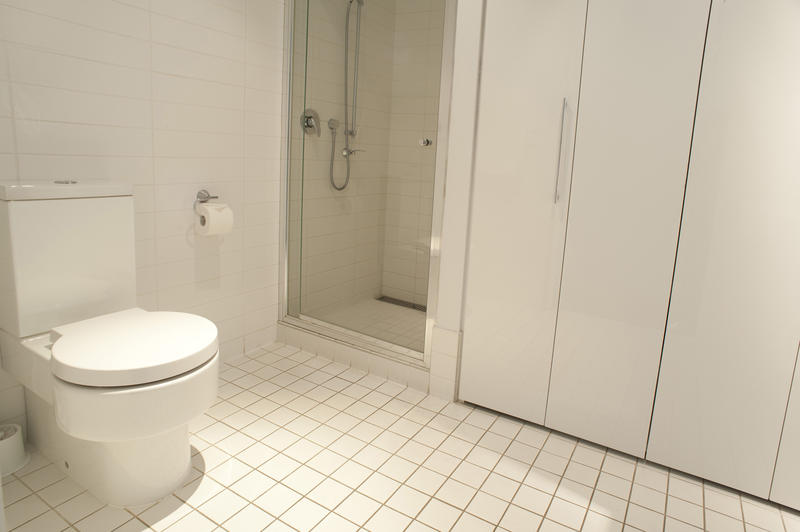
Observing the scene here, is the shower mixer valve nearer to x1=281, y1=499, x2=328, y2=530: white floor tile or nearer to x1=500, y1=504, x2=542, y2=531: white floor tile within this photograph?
x1=281, y1=499, x2=328, y2=530: white floor tile

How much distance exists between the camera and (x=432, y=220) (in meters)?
2.18

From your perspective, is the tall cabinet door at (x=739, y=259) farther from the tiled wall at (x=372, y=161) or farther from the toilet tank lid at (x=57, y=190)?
the toilet tank lid at (x=57, y=190)

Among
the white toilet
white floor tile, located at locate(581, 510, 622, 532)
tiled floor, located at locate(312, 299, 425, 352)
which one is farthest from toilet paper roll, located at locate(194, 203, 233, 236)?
white floor tile, located at locate(581, 510, 622, 532)

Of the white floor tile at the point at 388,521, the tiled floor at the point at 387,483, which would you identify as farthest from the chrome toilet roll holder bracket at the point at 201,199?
the white floor tile at the point at 388,521

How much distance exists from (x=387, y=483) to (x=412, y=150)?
1430 millimetres

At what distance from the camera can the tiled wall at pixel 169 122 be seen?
5.38ft

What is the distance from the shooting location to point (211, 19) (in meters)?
2.13

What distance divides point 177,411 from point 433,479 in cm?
80

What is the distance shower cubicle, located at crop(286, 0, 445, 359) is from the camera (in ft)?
7.68

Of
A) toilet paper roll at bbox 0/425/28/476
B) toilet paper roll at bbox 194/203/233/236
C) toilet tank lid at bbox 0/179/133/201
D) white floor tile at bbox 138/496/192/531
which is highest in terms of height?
toilet tank lid at bbox 0/179/133/201

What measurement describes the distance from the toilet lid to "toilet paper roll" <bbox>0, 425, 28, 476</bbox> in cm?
40

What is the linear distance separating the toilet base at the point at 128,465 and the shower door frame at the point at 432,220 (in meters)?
1.00

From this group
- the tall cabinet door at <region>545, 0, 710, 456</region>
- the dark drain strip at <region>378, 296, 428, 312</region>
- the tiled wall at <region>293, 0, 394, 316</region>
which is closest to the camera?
the tall cabinet door at <region>545, 0, 710, 456</region>

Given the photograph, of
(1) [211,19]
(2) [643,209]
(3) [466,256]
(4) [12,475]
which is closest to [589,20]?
(2) [643,209]
